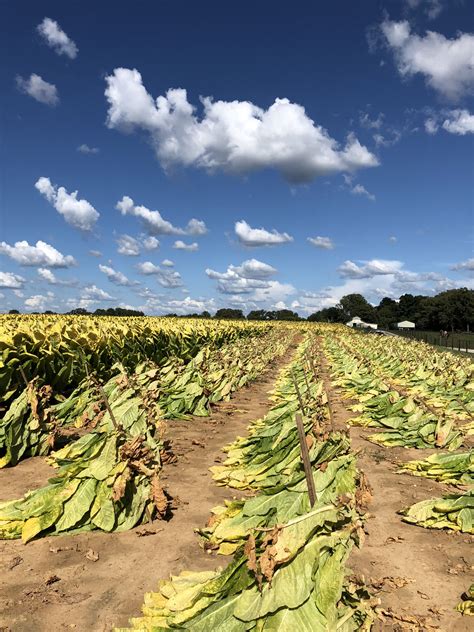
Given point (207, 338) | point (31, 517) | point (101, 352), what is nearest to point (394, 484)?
point (31, 517)

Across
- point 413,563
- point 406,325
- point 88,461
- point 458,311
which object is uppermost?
point 458,311

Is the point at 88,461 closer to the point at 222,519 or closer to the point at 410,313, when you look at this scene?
the point at 222,519

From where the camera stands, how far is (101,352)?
31.6 ft

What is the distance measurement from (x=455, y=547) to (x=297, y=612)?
216cm

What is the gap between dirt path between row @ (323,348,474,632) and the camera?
310cm

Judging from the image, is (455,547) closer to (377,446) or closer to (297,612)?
(297,612)

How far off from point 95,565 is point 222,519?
3.69ft

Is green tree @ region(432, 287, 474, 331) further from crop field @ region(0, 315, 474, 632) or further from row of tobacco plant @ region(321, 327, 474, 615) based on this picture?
crop field @ region(0, 315, 474, 632)

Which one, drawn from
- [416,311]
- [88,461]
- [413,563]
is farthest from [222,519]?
[416,311]

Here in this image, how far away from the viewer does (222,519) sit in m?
4.20

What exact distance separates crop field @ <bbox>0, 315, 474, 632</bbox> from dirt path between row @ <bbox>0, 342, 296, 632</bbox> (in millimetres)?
13

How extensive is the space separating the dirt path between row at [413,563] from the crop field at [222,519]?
2 centimetres

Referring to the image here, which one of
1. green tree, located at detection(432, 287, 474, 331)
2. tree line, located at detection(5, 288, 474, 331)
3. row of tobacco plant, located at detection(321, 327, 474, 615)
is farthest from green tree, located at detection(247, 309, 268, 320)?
row of tobacco plant, located at detection(321, 327, 474, 615)

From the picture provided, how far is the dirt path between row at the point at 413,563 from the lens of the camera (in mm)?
3100
